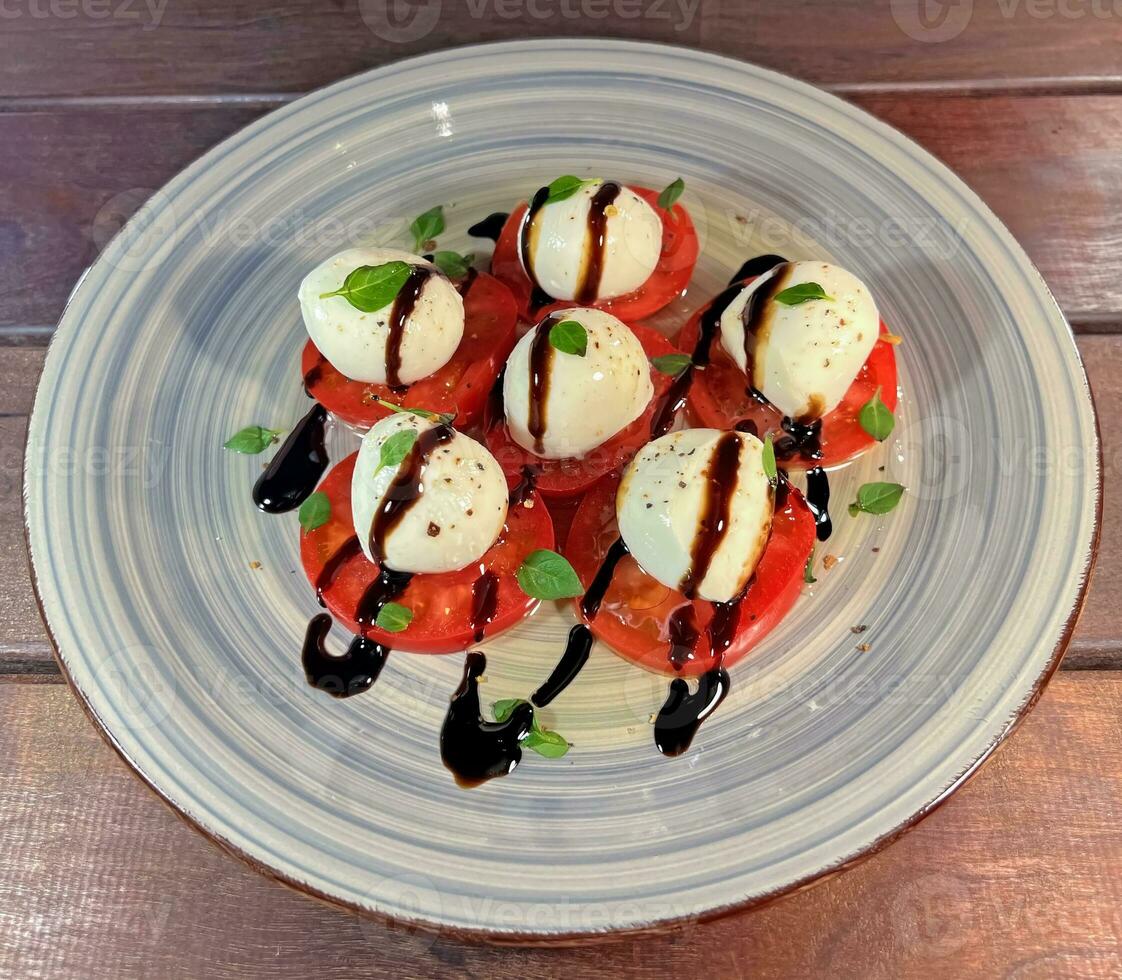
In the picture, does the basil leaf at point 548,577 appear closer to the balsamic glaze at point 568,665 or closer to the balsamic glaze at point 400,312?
the balsamic glaze at point 568,665

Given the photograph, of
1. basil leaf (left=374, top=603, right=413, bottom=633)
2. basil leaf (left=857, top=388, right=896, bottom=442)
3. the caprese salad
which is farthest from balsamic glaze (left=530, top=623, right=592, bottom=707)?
basil leaf (left=857, top=388, right=896, bottom=442)

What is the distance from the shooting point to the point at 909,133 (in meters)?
1.87

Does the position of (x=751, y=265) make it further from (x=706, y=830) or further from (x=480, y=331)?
(x=706, y=830)

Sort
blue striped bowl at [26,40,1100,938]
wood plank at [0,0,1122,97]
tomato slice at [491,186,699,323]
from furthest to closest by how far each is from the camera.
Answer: wood plank at [0,0,1122,97]
tomato slice at [491,186,699,323]
blue striped bowl at [26,40,1100,938]

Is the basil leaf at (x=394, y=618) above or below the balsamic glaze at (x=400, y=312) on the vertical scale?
below

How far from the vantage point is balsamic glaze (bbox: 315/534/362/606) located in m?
1.39

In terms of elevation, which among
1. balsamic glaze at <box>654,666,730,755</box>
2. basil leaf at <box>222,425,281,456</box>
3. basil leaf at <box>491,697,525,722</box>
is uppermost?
basil leaf at <box>222,425,281,456</box>

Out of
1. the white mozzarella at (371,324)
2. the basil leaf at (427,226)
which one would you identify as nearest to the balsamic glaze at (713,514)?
the white mozzarella at (371,324)

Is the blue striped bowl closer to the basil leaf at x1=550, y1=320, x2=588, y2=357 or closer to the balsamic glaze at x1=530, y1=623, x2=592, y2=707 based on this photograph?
the balsamic glaze at x1=530, y1=623, x2=592, y2=707

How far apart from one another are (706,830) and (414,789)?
1.48 feet

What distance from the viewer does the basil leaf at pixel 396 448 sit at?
126 cm

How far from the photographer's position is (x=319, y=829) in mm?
1231

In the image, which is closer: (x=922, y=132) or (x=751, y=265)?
(x=751, y=265)

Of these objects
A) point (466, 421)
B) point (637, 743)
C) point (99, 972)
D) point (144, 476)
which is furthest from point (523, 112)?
point (99, 972)
